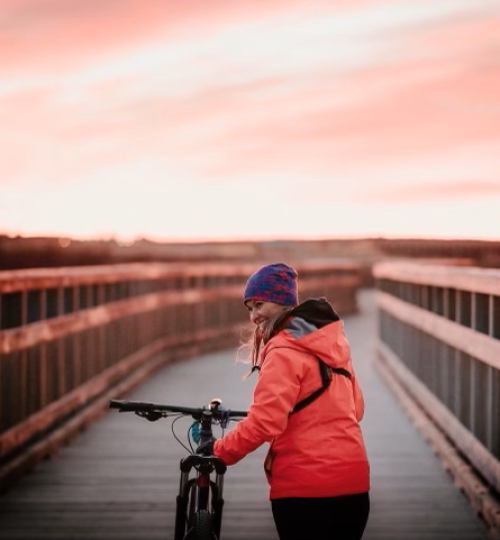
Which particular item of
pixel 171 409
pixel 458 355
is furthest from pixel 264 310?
pixel 458 355

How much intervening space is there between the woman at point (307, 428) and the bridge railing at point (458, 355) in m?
2.14

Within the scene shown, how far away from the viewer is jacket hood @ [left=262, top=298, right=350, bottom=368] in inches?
132

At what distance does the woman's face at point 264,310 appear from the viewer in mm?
3521

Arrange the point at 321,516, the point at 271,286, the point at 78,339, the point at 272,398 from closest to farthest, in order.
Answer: the point at 272,398 → the point at 321,516 → the point at 271,286 → the point at 78,339

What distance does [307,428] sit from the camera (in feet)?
11.1

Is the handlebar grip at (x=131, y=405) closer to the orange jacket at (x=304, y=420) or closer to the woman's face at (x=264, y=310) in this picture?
the orange jacket at (x=304, y=420)

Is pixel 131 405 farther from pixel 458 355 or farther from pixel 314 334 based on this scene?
pixel 458 355

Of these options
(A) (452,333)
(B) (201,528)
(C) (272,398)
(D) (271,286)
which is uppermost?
(D) (271,286)

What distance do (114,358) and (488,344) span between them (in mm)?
5989

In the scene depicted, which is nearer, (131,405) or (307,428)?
(307,428)

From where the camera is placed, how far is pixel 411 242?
Result: 76750 mm

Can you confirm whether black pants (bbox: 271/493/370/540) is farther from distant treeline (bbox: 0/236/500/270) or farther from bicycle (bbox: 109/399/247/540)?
distant treeline (bbox: 0/236/500/270)

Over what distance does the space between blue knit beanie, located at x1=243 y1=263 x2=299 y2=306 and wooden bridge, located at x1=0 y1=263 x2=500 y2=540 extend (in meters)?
2.25

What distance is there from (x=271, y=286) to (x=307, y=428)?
19.2 inches
